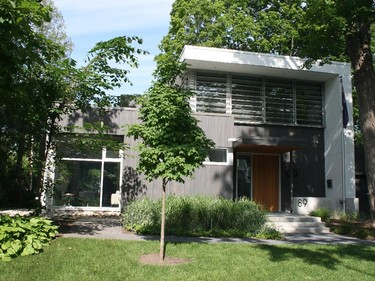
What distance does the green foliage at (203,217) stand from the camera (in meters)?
11.4

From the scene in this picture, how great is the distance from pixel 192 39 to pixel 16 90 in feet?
73.1

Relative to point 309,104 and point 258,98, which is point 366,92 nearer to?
point 309,104

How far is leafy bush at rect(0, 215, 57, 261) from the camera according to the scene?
768 cm

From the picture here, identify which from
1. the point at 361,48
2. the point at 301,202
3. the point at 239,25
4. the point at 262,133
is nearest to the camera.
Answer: the point at 361,48

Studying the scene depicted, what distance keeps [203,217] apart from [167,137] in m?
4.33

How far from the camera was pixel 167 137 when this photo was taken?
8.17m

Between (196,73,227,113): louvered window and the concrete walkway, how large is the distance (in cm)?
671

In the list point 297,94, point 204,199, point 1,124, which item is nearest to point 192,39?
point 297,94

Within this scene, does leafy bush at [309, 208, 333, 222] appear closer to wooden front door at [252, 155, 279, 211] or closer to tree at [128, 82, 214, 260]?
wooden front door at [252, 155, 279, 211]

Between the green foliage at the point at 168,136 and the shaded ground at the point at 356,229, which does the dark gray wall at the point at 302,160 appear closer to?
the shaded ground at the point at 356,229

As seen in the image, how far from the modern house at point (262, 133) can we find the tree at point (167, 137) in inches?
284

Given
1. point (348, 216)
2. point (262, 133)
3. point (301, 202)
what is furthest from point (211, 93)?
point (348, 216)

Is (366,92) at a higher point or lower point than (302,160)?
higher

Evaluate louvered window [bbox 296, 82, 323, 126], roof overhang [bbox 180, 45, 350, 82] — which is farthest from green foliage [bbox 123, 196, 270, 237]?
louvered window [bbox 296, 82, 323, 126]
